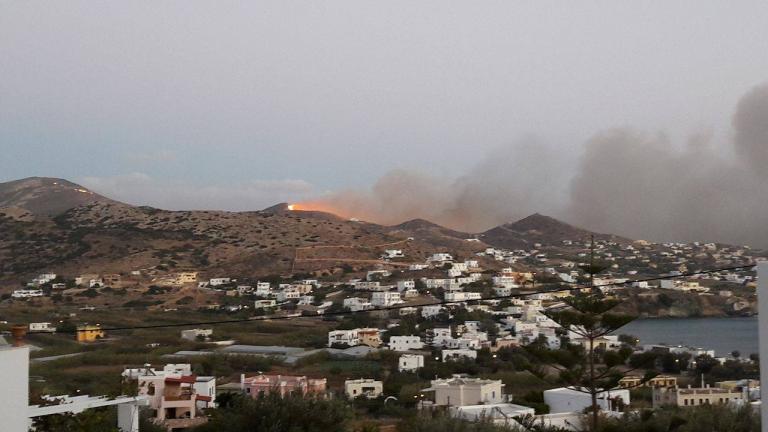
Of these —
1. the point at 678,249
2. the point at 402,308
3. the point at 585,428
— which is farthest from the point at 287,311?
the point at 678,249

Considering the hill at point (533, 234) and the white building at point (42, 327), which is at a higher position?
the hill at point (533, 234)

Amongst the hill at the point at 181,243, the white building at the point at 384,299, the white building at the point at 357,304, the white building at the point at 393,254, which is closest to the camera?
the white building at the point at 357,304

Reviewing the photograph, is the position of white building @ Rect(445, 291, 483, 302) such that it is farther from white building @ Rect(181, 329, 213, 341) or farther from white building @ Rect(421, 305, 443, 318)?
white building @ Rect(181, 329, 213, 341)

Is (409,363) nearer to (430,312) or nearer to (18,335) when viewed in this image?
(430,312)

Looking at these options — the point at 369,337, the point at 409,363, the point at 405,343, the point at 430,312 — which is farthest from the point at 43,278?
the point at 409,363

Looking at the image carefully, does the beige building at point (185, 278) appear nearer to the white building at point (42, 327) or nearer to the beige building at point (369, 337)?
the white building at point (42, 327)

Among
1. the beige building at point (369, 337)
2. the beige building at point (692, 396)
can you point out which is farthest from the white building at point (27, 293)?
the beige building at point (692, 396)
